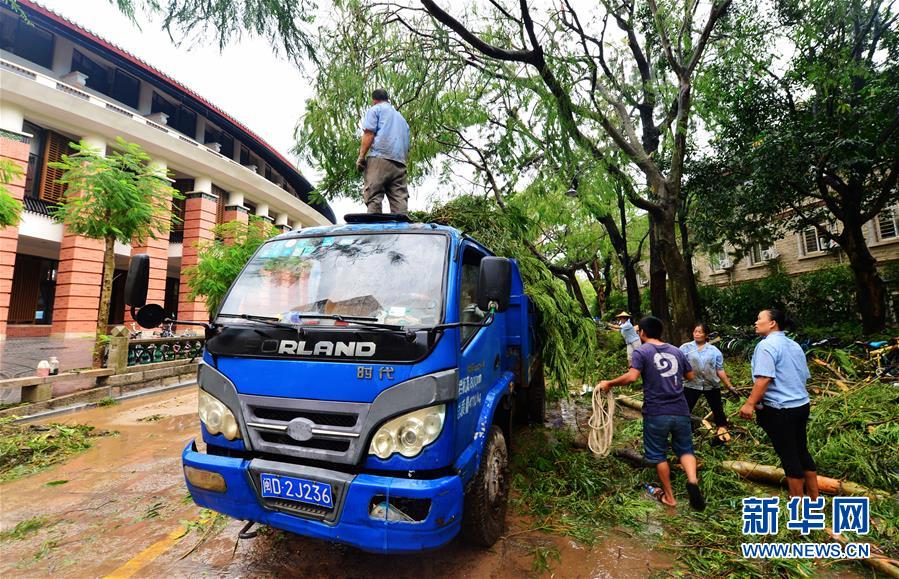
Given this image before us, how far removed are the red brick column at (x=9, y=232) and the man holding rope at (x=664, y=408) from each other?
59.2 feet

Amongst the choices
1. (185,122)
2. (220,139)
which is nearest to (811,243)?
(220,139)

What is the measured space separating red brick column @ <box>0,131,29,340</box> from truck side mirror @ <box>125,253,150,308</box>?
50.0 ft

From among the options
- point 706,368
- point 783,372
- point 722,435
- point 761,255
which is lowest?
point 722,435

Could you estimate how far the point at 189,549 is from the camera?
9.96 feet

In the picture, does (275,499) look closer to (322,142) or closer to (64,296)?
(322,142)

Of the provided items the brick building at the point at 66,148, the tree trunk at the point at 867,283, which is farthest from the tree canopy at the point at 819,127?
the brick building at the point at 66,148

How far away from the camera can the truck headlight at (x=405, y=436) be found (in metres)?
2.24

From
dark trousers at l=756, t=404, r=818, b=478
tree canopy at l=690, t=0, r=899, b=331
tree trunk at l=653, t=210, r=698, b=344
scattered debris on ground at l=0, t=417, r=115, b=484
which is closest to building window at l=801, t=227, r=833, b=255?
tree canopy at l=690, t=0, r=899, b=331

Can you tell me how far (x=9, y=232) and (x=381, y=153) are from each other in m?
15.8

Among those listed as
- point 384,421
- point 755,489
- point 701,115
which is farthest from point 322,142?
point 701,115

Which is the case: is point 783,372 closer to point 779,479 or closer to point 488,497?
point 779,479

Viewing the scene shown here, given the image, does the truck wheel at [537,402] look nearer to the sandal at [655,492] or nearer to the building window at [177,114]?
the sandal at [655,492]

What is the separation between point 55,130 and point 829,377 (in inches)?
928

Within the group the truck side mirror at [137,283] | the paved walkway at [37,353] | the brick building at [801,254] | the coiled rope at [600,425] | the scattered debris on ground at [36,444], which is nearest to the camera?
the truck side mirror at [137,283]
